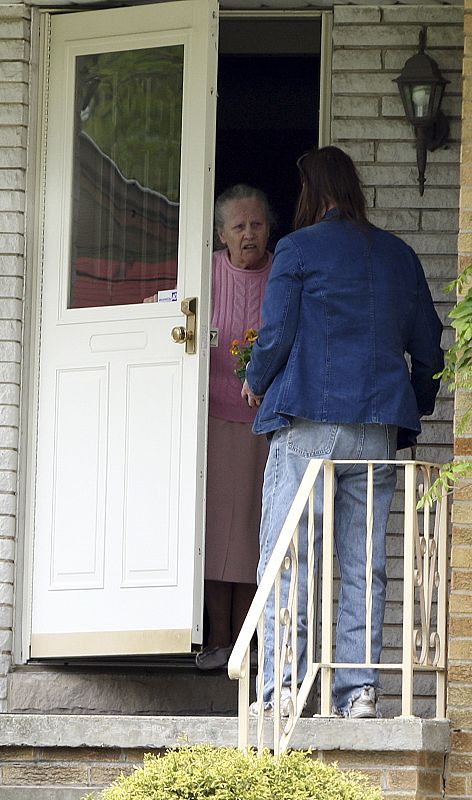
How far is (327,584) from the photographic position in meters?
4.82

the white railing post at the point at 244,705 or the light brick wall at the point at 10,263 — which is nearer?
the white railing post at the point at 244,705

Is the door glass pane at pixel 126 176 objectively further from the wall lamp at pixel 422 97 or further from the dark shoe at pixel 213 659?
the dark shoe at pixel 213 659

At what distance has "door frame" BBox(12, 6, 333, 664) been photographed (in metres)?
6.09

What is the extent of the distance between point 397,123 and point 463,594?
2109 mm

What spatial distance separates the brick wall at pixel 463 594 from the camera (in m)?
4.82

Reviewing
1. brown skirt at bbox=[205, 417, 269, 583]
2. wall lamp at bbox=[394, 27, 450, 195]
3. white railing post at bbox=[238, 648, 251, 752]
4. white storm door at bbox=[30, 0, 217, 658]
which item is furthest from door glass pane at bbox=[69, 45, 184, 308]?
white railing post at bbox=[238, 648, 251, 752]

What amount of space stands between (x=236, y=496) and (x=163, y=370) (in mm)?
735

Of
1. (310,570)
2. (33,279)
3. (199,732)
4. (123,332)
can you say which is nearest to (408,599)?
(310,570)

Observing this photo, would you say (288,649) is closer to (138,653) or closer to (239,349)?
(138,653)

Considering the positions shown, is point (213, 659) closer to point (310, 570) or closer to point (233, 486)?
point (233, 486)

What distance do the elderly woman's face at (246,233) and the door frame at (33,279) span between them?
41 centimetres

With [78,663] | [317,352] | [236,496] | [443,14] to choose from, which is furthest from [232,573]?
[443,14]

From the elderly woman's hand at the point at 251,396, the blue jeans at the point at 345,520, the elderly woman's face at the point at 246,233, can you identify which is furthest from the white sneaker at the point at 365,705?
the elderly woman's face at the point at 246,233

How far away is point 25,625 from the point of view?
6.08 metres
